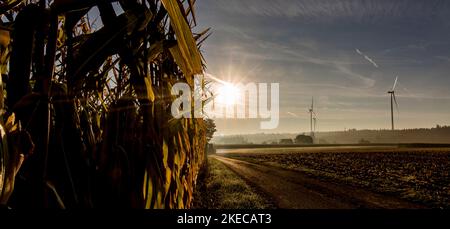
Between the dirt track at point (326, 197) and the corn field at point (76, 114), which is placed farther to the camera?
the dirt track at point (326, 197)

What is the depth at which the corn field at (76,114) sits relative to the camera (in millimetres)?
790

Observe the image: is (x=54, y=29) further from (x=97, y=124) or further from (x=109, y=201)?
(x=97, y=124)

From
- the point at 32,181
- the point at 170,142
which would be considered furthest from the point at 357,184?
the point at 32,181

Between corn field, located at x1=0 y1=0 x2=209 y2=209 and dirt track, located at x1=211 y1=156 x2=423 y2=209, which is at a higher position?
corn field, located at x1=0 y1=0 x2=209 y2=209

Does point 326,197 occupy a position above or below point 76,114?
below

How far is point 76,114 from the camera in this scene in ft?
3.32

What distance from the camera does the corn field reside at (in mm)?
790

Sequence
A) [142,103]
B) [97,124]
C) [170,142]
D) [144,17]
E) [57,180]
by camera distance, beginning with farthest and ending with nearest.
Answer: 1. [170,142]
2. [97,124]
3. [142,103]
4. [144,17]
5. [57,180]

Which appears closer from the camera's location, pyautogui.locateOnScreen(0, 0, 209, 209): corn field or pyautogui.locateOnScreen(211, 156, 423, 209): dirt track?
pyautogui.locateOnScreen(0, 0, 209, 209): corn field

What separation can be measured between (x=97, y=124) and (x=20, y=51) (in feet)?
2.57

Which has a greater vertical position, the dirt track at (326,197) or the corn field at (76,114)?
the corn field at (76,114)

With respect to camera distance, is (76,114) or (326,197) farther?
(326,197)

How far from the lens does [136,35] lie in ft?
3.98
